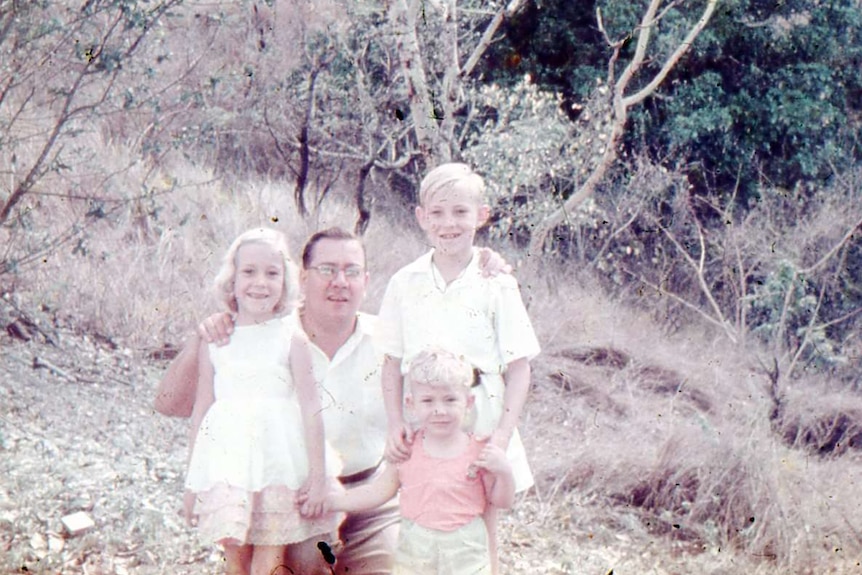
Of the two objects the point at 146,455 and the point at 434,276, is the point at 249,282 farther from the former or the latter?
the point at 146,455

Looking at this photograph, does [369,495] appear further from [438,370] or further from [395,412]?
[438,370]

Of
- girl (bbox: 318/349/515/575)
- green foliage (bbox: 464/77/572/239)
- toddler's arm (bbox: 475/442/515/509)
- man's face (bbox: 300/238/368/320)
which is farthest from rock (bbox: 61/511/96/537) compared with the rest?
green foliage (bbox: 464/77/572/239)

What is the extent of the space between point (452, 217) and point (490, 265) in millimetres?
201

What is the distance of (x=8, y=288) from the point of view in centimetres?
551

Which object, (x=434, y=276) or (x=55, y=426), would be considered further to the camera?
(x=55, y=426)

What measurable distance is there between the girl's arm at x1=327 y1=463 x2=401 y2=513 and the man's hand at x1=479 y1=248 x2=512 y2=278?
0.64 m

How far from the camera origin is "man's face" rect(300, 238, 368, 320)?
9.63ft

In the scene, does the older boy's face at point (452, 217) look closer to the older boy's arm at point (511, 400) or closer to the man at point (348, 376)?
the man at point (348, 376)

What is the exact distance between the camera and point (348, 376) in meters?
3.01

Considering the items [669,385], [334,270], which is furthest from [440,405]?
[669,385]

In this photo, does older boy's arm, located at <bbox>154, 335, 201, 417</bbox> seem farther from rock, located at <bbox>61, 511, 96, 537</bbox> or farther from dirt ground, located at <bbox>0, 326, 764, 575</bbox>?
rock, located at <bbox>61, 511, 96, 537</bbox>

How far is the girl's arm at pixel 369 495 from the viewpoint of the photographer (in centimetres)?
269

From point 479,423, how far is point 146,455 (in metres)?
2.55

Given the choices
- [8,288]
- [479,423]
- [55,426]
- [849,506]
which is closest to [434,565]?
[479,423]
